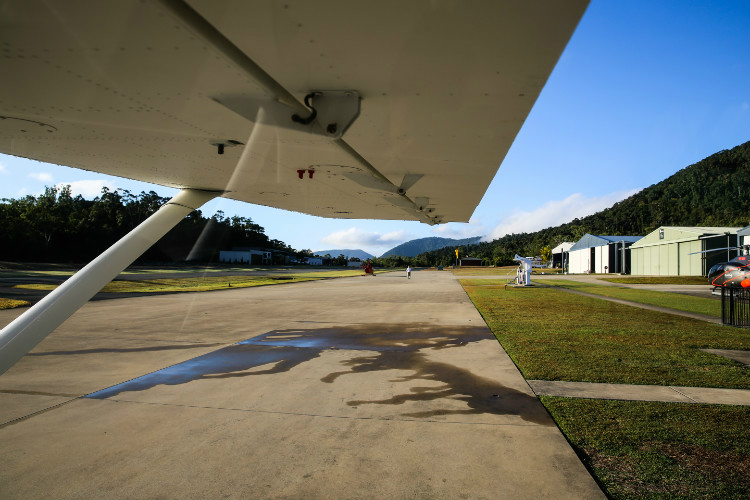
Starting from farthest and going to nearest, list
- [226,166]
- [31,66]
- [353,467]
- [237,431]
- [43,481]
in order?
[226,166], [237,431], [353,467], [43,481], [31,66]

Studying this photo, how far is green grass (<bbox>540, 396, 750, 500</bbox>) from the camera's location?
2.31 meters

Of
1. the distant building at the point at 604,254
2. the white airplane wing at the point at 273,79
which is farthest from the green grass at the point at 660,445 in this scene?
the distant building at the point at 604,254

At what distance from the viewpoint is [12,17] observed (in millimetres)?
1529

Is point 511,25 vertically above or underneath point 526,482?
above

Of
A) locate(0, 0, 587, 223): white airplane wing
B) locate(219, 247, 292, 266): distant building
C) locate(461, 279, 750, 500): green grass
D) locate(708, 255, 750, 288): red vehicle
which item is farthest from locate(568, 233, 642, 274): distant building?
locate(219, 247, 292, 266): distant building

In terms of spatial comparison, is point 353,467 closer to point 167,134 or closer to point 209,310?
point 167,134

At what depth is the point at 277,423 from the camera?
328 centimetres

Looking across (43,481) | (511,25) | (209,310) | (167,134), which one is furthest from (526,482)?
(209,310)

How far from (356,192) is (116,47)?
350cm

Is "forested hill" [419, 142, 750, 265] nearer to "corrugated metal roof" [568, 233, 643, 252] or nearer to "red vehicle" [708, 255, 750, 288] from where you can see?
"corrugated metal roof" [568, 233, 643, 252]

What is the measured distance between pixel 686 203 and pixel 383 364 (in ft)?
345

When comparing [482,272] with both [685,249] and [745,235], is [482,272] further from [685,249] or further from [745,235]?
[745,235]

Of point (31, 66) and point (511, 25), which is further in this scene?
point (31, 66)

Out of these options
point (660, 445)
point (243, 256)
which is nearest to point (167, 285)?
point (660, 445)
